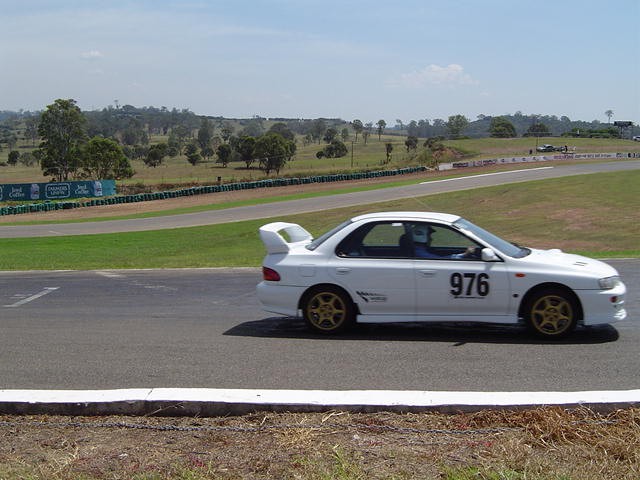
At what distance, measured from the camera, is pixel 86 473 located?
4.38 meters

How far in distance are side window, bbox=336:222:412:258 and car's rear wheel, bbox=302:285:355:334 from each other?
47 centimetres

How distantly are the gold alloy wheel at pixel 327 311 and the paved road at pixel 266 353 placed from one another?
0.19 metres

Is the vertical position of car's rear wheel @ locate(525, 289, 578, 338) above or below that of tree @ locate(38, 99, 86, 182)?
below

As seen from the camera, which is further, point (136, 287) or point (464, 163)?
point (464, 163)

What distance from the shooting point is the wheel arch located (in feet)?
25.6

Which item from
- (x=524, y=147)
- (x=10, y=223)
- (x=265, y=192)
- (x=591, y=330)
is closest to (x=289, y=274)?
(x=591, y=330)

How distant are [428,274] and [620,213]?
27576 millimetres

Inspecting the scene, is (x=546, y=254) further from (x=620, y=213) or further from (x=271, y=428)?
(x=620, y=213)

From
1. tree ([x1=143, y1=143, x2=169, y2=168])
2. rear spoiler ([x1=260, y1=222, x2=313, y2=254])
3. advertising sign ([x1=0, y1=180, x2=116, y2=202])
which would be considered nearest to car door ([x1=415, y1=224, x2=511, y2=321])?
rear spoiler ([x1=260, y1=222, x2=313, y2=254])

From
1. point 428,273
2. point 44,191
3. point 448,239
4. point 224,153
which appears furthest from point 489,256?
point 224,153

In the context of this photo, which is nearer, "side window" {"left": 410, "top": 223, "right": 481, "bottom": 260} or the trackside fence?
"side window" {"left": 410, "top": 223, "right": 481, "bottom": 260}

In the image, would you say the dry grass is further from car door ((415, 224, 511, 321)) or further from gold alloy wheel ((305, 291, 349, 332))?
gold alloy wheel ((305, 291, 349, 332))

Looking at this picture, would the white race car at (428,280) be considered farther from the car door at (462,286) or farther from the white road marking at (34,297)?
the white road marking at (34,297)

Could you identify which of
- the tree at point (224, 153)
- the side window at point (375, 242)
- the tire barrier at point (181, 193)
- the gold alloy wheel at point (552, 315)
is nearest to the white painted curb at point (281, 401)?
the gold alloy wheel at point (552, 315)
